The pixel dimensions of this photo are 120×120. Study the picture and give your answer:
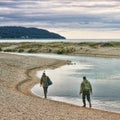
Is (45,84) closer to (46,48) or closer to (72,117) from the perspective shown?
(72,117)

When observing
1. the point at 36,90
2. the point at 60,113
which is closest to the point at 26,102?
the point at 60,113

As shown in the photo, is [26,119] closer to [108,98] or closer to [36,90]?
[108,98]

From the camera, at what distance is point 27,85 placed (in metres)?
43.3

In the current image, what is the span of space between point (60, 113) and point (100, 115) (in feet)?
8.95

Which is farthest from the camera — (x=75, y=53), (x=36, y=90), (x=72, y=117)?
(x=75, y=53)

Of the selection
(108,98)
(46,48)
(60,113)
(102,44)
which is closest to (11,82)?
(108,98)

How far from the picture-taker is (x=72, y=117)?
23.4 metres

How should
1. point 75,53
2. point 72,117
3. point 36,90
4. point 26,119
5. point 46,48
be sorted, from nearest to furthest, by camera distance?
Answer: point 26,119 < point 72,117 < point 36,90 < point 75,53 < point 46,48

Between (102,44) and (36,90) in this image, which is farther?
(102,44)

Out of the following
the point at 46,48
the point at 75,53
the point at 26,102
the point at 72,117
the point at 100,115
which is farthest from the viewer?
the point at 46,48

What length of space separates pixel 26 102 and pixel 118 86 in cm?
1677

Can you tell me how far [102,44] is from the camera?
13612cm

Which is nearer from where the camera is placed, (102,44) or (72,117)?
(72,117)

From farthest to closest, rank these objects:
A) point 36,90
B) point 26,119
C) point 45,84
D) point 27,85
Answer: point 27,85 → point 36,90 → point 45,84 → point 26,119
